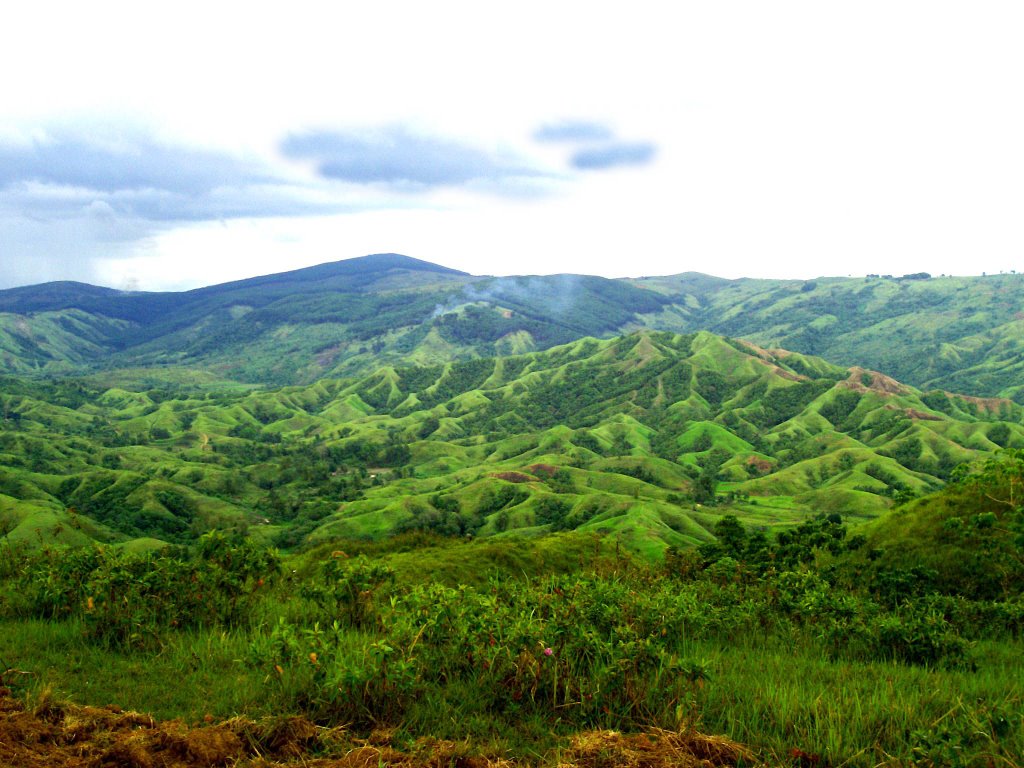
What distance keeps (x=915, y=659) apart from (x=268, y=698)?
8.88 meters

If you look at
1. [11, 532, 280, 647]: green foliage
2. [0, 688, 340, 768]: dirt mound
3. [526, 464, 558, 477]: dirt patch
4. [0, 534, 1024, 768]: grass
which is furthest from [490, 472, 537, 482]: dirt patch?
[0, 688, 340, 768]: dirt mound

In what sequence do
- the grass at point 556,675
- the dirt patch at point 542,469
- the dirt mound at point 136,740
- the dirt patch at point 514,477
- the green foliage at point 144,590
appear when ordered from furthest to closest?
the dirt patch at point 542,469 → the dirt patch at point 514,477 → the green foliage at point 144,590 → the grass at point 556,675 → the dirt mound at point 136,740

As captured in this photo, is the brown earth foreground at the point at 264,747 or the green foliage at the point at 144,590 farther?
the green foliage at the point at 144,590

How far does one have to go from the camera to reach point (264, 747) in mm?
6316

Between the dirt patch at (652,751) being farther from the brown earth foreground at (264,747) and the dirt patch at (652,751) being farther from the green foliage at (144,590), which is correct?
the green foliage at (144,590)

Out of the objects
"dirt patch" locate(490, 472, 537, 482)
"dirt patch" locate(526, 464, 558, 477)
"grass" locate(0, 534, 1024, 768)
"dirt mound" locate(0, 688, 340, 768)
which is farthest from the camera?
"dirt patch" locate(526, 464, 558, 477)

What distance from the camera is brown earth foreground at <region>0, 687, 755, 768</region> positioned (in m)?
5.89

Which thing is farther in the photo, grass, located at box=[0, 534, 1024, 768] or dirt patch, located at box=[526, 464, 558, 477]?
dirt patch, located at box=[526, 464, 558, 477]

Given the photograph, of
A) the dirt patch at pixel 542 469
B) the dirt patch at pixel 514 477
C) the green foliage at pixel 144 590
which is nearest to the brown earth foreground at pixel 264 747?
the green foliage at pixel 144 590

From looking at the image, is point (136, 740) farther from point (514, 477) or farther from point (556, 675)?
point (514, 477)

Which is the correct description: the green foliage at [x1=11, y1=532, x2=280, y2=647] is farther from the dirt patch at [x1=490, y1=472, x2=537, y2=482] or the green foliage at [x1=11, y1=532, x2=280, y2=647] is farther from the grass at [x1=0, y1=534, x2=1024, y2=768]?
the dirt patch at [x1=490, y1=472, x2=537, y2=482]

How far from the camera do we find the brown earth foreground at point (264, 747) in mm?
5887

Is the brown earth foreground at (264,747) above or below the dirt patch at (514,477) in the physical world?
above

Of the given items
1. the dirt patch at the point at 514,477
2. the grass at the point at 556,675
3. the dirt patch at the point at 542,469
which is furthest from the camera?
the dirt patch at the point at 542,469
